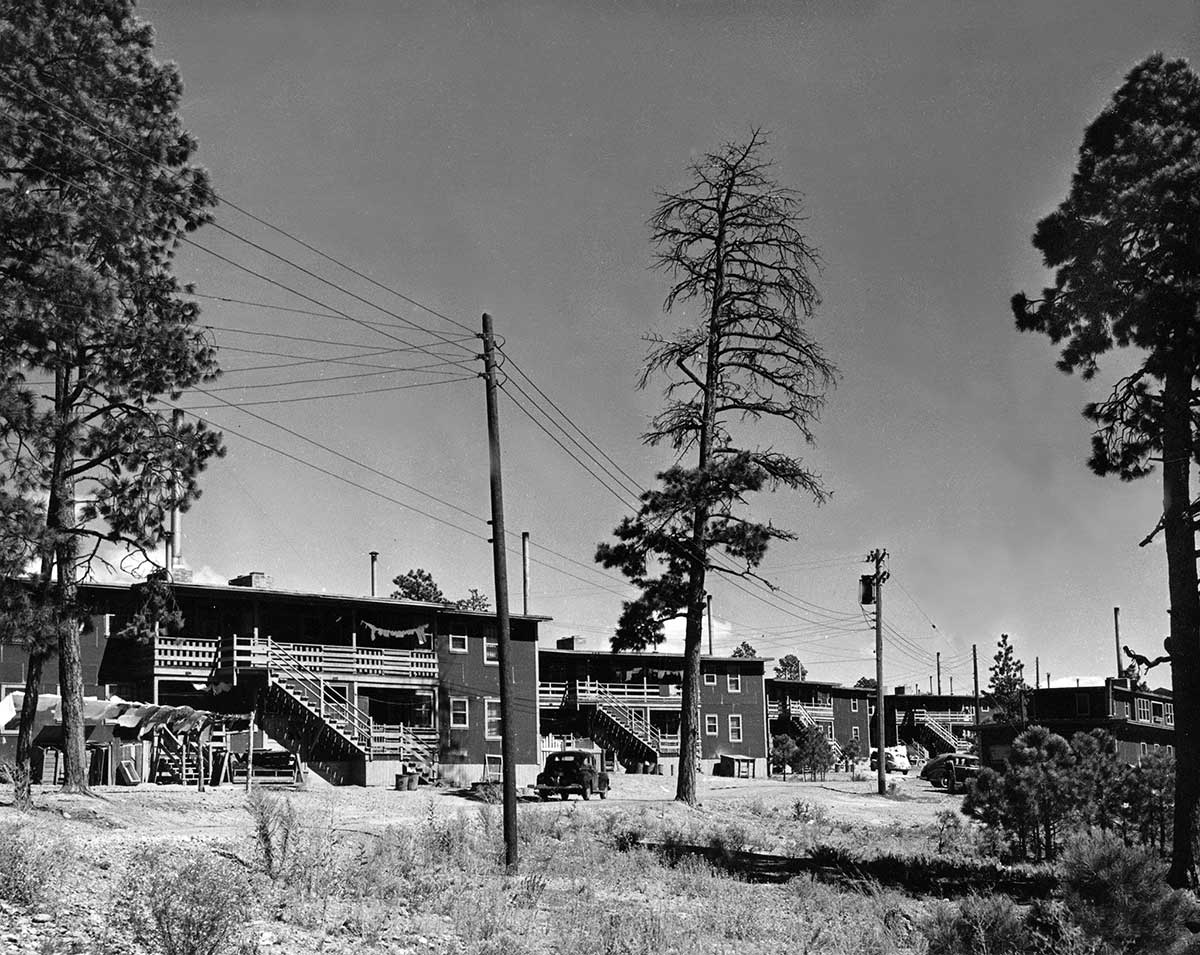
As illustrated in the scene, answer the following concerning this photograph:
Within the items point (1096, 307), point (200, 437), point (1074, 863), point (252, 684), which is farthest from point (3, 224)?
point (252, 684)

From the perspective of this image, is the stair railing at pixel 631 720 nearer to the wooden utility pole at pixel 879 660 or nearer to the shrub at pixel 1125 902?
the wooden utility pole at pixel 879 660

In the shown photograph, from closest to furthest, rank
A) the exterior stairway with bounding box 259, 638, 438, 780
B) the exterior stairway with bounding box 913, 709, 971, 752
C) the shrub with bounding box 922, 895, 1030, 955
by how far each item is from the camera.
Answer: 1. the shrub with bounding box 922, 895, 1030, 955
2. the exterior stairway with bounding box 259, 638, 438, 780
3. the exterior stairway with bounding box 913, 709, 971, 752

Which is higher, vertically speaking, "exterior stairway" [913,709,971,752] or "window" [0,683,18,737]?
"window" [0,683,18,737]

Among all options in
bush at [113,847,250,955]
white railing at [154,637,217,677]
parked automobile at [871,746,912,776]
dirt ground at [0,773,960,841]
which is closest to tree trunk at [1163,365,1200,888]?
dirt ground at [0,773,960,841]

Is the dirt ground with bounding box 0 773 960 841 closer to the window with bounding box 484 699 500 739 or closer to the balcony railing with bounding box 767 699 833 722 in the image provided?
the window with bounding box 484 699 500 739

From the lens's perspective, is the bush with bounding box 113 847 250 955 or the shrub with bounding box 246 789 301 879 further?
the shrub with bounding box 246 789 301 879

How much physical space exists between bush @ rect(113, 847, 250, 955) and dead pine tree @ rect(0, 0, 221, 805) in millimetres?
8491

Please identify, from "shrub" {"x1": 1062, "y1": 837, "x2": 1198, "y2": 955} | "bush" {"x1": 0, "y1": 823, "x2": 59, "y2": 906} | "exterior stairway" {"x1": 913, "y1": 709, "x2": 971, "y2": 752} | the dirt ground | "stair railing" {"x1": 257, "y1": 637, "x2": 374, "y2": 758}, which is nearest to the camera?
"shrub" {"x1": 1062, "y1": 837, "x2": 1198, "y2": 955}

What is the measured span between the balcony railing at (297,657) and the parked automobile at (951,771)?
2520 cm

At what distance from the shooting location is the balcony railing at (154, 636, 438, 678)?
43.2 m

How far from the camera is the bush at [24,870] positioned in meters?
13.7

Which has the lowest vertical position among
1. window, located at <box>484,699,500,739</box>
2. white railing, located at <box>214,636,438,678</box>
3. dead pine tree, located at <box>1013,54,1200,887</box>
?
window, located at <box>484,699,500,739</box>

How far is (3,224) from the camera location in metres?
22.2

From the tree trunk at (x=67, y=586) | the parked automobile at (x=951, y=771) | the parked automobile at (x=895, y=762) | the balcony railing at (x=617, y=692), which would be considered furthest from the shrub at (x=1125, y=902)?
the parked automobile at (x=895, y=762)
